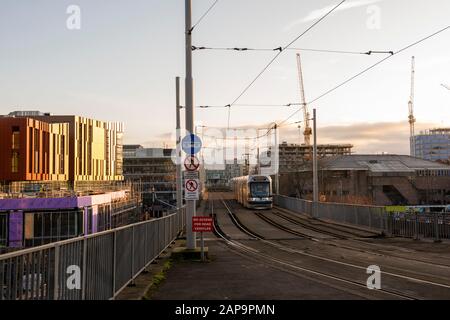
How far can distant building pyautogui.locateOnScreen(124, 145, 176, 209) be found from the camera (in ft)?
454

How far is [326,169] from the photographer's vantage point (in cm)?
11519

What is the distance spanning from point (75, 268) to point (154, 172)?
465 feet

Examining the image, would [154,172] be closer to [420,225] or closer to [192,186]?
[420,225]

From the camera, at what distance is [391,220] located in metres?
27.8

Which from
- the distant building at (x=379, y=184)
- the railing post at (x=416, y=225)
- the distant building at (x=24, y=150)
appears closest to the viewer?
the railing post at (x=416, y=225)

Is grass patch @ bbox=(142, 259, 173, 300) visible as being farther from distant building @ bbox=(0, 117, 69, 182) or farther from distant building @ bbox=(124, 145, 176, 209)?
distant building @ bbox=(124, 145, 176, 209)

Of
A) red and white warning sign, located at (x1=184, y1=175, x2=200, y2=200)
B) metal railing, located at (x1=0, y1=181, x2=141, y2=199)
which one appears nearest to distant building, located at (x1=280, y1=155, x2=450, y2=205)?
metal railing, located at (x1=0, y1=181, x2=141, y2=199)

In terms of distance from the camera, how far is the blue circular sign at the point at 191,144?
1603 cm

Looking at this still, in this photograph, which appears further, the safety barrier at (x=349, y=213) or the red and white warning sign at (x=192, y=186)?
the safety barrier at (x=349, y=213)

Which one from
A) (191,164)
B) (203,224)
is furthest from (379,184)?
(203,224)

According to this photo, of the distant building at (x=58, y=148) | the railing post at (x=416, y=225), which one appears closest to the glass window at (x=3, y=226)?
the distant building at (x=58, y=148)

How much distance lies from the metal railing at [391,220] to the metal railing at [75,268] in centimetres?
1706

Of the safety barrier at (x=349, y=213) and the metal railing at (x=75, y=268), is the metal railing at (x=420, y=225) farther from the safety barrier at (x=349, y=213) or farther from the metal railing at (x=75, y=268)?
the metal railing at (x=75, y=268)
